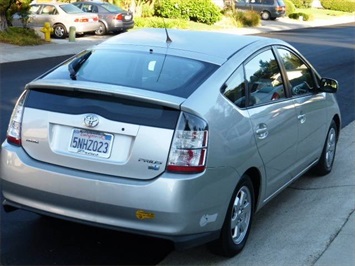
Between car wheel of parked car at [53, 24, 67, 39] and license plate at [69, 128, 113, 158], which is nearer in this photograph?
license plate at [69, 128, 113, 158]

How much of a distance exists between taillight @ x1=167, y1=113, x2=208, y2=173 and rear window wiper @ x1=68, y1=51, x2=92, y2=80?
1.02 meters

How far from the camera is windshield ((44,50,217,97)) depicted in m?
4.29

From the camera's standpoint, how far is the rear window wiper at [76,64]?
4517 mm

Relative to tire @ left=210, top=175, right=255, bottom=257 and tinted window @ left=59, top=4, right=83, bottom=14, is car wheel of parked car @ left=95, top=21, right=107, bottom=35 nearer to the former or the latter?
tinted window @ left=59, top=4, right=83, bottom=14

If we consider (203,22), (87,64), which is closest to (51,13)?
(203,22)

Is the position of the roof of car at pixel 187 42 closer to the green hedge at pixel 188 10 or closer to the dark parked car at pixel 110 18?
the dark parked car at pixel 110 18

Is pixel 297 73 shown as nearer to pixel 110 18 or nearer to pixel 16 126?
pixel 16 126

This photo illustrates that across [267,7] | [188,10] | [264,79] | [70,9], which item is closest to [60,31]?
[70,9]

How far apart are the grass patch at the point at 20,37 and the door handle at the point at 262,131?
16899 mm

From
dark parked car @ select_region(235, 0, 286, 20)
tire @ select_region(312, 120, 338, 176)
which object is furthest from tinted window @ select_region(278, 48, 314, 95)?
dark parked car @ select_region(235, 0, 286, 20)

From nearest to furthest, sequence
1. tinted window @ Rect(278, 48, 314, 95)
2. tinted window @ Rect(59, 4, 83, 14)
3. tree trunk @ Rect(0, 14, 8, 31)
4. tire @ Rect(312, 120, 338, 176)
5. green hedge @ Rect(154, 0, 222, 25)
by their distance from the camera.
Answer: tinted window @ Rect(278, 48, 314, 95) < tire @ Rect(312, 120, 338, 176) < tree trunk @ Rect(0, 14, 8, 31) < tinted window @ Rect(59, 4, 83, 14) < green hedge @ Rect(154, 0, 222, 25)

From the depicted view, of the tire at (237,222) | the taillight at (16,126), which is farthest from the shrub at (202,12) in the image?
the taillight at (16,126)

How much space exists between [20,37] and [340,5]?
46281 mm

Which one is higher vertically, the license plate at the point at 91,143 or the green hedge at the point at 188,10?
the license plate at the point at 91,143
